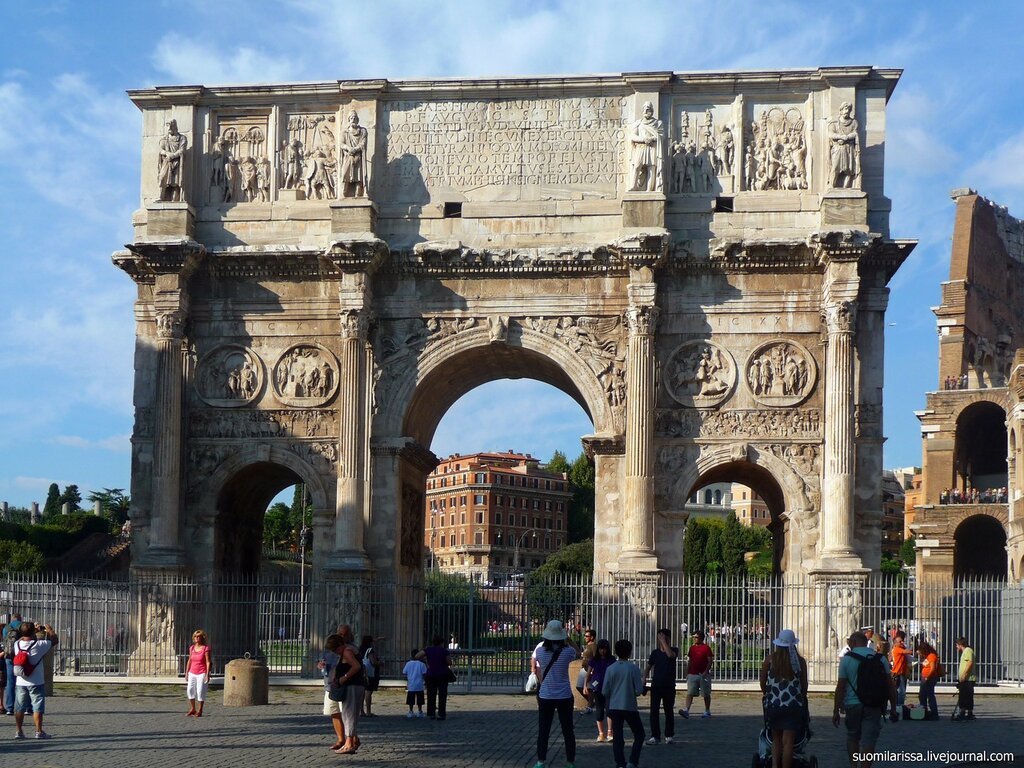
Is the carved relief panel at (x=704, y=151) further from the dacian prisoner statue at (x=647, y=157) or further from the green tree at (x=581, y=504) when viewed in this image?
the green tree at (x=581, y=504)

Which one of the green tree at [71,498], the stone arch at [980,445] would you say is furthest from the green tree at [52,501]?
the stone arch at [980,445]

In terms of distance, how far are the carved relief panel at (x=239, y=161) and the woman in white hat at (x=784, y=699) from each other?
17117 millimetres

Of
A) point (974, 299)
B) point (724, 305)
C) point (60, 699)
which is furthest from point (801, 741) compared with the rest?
point (974, 299)

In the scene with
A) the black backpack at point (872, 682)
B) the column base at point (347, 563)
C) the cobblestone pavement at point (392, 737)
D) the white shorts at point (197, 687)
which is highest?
the column base at point (347, 563)

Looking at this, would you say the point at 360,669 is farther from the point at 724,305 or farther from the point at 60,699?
the point at 724,305

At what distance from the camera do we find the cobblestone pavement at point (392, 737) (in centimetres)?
1457

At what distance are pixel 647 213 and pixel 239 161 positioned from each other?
7.21m

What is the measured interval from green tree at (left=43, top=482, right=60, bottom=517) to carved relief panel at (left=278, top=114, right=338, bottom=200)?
55.3 metres

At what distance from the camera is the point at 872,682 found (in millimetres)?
12836

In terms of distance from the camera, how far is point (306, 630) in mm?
26406

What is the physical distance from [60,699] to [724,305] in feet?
39.7

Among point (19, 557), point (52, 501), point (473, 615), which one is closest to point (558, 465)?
point (52, 501)

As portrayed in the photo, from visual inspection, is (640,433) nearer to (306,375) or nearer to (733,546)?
(306,375)

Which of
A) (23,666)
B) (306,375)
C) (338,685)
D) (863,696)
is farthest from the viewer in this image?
(306,375)
